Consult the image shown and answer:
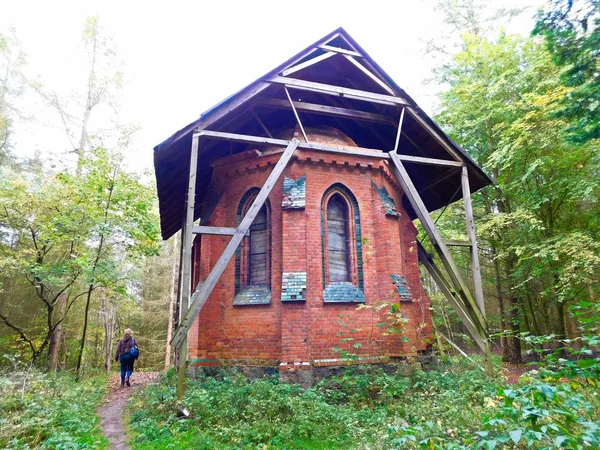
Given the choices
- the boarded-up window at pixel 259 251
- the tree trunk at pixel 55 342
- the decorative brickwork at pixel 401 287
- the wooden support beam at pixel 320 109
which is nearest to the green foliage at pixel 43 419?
the boarded-up window at pixel 259 251

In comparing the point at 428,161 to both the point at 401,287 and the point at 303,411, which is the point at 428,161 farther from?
the point at 303,411

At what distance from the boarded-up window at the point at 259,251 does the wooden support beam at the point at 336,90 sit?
3.15m

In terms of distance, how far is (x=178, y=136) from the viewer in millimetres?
7949

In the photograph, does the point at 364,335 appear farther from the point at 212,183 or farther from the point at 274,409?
the point at 212,183

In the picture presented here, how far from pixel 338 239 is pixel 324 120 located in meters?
3.70

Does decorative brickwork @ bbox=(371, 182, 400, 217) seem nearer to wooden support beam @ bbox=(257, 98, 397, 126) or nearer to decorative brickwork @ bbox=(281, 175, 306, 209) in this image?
wooden support beam @ bbox=(257, 98, 397, 126)

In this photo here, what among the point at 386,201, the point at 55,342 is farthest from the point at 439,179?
the point at 55,342

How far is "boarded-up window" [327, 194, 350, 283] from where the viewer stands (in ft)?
30.2

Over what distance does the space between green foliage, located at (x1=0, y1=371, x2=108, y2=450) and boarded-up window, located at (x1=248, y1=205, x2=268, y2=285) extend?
4.30m

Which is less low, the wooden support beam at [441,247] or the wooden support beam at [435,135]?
the wooden support beam at [435,135]

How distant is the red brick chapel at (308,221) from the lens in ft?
26.6

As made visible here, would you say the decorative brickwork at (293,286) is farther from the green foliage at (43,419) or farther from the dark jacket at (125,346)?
the dark jacket at (125,346)

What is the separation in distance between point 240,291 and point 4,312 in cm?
1201

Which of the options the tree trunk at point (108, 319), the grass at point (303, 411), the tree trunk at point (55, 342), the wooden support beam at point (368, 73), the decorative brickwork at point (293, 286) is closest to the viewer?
the grass at point (303, 411)
